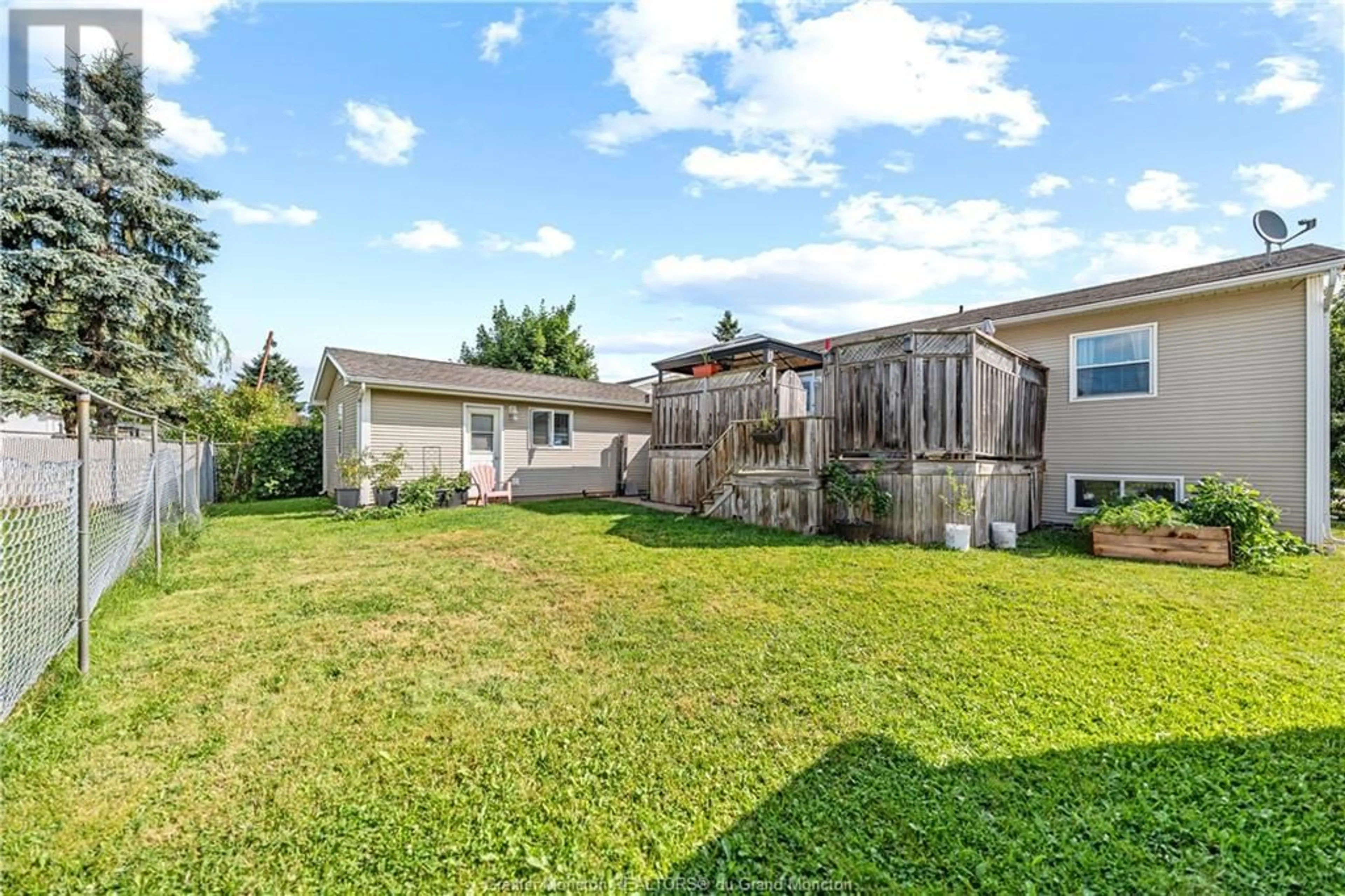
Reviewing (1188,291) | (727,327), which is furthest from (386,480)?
(727,327)

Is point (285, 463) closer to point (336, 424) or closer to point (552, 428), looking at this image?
point (336, 424)

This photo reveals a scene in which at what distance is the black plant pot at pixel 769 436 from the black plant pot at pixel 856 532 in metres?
1.71

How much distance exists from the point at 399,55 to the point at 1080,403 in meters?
11.9

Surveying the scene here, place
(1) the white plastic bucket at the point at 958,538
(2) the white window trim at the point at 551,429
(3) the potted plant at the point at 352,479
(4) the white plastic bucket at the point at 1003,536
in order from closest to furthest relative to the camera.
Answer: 1. (1) the white plastic bucket at the point at 958,538
2. (4) the white plastic bucket at the point at 1003,536
3. (3) the potted plant at the point at 352,479
4. (2) the white window trim at the point at 551,429

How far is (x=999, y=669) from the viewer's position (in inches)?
133

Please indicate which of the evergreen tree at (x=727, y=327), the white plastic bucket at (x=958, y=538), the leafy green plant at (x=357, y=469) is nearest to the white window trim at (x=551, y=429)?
the leafy green plant at (x=357, y=469)

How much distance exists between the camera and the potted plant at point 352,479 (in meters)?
10.4

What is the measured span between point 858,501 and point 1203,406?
5.43m

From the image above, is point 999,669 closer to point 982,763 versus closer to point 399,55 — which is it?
point 982,763

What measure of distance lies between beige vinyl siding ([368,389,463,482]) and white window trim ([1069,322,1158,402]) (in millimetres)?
12085

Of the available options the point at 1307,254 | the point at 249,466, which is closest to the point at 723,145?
the point at 1307,254

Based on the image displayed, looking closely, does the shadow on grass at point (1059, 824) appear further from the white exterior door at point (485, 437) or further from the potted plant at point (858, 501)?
the white exterior door at point (485, 437)

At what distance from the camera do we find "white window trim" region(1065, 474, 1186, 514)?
816 cm

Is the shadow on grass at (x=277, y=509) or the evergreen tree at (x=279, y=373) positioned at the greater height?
the evergreen tree at (x=279, y=373)
